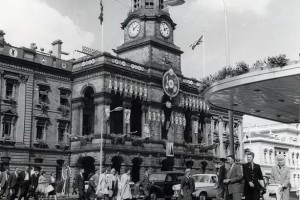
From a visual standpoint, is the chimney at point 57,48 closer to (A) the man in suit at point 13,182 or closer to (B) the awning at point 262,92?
(A) the man in suit at point 13,182

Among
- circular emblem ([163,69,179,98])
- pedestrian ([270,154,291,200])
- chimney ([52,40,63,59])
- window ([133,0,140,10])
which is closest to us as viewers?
pedestrian ([270,154,291,200])

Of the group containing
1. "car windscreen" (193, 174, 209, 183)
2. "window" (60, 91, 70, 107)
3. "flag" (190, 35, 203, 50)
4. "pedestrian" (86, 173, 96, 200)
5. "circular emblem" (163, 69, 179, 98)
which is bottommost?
"pedestrian" (86, 173, 96, 200)

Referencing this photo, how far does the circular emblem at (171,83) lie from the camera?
155ft

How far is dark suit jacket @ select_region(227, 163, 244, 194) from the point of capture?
13227 millimetres

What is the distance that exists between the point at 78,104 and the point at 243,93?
2883 centimetres

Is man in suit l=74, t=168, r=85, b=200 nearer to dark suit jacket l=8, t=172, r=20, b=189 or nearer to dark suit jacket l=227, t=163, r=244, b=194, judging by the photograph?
dark suit jacket l=8, t=172, r=20, b=189

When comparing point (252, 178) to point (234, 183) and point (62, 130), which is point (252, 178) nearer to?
point (234, 183)

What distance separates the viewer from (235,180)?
43.3ft

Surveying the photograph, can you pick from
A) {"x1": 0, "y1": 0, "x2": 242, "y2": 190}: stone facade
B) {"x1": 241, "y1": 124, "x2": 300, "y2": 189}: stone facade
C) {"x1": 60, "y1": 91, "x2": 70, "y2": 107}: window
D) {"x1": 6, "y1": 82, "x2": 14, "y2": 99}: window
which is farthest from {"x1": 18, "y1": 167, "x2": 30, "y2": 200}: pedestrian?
{"x1": 241, "y1": 124, "x2": 300, "y2": 189}: stone facade

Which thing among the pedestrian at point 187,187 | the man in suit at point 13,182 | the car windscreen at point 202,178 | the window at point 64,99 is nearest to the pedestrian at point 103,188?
the man in suit at point 13,182

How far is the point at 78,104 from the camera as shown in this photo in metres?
43.8

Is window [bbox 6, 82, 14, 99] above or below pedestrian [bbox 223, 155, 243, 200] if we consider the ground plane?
above

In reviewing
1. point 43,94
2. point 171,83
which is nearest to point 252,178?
point 43,94

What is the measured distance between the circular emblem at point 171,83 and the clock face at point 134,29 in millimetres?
6321
